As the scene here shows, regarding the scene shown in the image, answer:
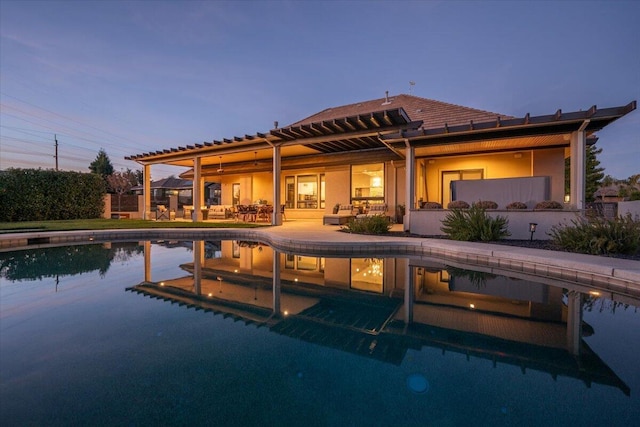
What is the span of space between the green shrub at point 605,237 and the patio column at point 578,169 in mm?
1635

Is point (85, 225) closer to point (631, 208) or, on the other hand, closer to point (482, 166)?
point (482, 166)

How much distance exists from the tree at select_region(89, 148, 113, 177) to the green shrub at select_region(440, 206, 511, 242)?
42.6 meters

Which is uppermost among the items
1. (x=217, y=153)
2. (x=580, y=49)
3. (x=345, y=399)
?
(x=580, y=49)

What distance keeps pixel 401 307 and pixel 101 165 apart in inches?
1786

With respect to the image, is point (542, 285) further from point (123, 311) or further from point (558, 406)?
point (123, 311)

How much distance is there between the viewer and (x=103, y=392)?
2092 millimetres

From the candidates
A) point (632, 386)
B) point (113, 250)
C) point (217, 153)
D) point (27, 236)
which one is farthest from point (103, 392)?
point (217, 153)

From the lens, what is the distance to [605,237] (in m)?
5.93

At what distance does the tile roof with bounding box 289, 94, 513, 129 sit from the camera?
1205cm

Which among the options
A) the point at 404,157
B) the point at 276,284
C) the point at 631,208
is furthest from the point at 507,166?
the point at 276,284

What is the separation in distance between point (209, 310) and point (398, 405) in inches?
106

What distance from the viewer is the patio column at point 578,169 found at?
779cm

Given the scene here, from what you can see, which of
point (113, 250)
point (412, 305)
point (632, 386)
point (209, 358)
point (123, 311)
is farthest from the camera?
point (113, 250)

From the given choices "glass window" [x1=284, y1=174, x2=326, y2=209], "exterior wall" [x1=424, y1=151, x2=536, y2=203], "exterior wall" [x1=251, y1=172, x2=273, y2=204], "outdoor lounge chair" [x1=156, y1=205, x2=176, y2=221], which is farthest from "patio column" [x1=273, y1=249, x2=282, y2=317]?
"outdoor lounge chair" [x1=156, y1=205, x2=176, y2=221]
